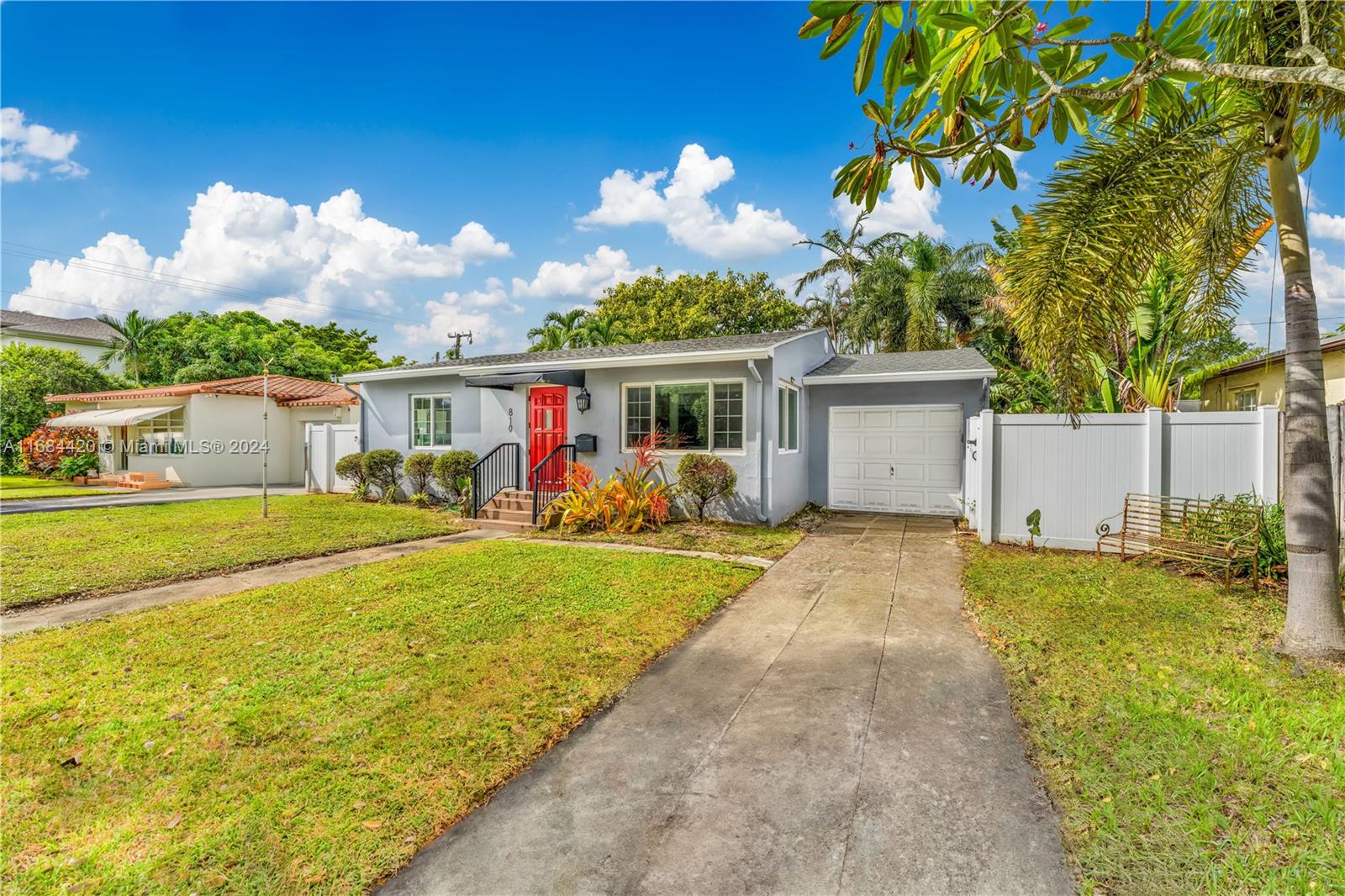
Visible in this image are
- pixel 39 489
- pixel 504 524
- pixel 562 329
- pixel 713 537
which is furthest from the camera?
pixel 562 329

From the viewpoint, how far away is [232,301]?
37031 millimetres

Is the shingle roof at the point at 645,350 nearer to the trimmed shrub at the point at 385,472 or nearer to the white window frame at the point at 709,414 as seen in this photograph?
the white window frame at the point at 709,414

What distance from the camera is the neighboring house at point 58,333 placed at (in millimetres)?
32156

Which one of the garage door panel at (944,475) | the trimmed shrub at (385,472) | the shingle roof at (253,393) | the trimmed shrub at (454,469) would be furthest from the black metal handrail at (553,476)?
the shingle roof at (253,393)

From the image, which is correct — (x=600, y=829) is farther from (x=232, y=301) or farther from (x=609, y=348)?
(x=232, y=301)

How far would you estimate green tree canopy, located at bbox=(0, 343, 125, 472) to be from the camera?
20.6m

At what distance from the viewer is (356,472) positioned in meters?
14.4

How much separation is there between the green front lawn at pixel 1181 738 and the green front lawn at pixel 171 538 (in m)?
8.87

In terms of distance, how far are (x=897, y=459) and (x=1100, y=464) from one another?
13.5 feet

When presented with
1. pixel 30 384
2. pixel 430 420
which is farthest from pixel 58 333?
pixel 430 420

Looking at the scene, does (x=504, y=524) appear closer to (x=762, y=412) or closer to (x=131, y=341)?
(x=762, y=412)

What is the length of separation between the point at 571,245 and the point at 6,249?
28837 millimetres

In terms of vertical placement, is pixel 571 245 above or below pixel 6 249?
below

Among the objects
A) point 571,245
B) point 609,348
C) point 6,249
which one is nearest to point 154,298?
point 6,249
